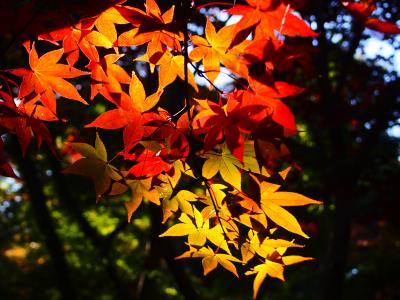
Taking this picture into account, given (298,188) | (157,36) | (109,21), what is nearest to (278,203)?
(157,36)

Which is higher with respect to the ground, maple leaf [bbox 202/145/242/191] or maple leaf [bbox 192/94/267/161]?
maple leaf [bbox 192/94/267/161]

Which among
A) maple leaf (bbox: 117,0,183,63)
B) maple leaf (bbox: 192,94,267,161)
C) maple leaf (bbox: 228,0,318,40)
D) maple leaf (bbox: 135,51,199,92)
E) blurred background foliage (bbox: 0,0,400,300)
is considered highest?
maple leaf (bbox: 228,0,318,40)

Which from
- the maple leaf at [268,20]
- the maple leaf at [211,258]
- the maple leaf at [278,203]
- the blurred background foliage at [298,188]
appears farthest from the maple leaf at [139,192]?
the blurred background foliage at [298,188]

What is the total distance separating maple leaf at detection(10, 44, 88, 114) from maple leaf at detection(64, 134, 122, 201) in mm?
134

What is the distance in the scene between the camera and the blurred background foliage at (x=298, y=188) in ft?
10.5

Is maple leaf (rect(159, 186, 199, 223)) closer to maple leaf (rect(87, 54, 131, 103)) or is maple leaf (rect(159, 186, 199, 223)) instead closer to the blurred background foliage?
maple leaf (rect(87, 54, 131, 103))

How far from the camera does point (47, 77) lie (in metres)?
1.02

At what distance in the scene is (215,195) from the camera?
98 cm

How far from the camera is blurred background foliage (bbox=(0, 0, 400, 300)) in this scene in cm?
319

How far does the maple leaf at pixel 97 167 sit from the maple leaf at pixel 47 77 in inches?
5.3

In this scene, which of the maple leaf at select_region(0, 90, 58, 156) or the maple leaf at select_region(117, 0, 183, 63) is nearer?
the maple leaf at select_region(117, 0, 183, 63)

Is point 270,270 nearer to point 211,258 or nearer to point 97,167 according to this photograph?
point 211,258

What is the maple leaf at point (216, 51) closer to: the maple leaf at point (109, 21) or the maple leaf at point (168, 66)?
the maple leaf at point (168, 66)

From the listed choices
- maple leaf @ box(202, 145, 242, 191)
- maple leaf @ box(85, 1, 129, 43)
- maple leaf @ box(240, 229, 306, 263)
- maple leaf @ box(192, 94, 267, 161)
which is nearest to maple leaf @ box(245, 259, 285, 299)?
maple leaf @ box(240, 229, 306, 263)
